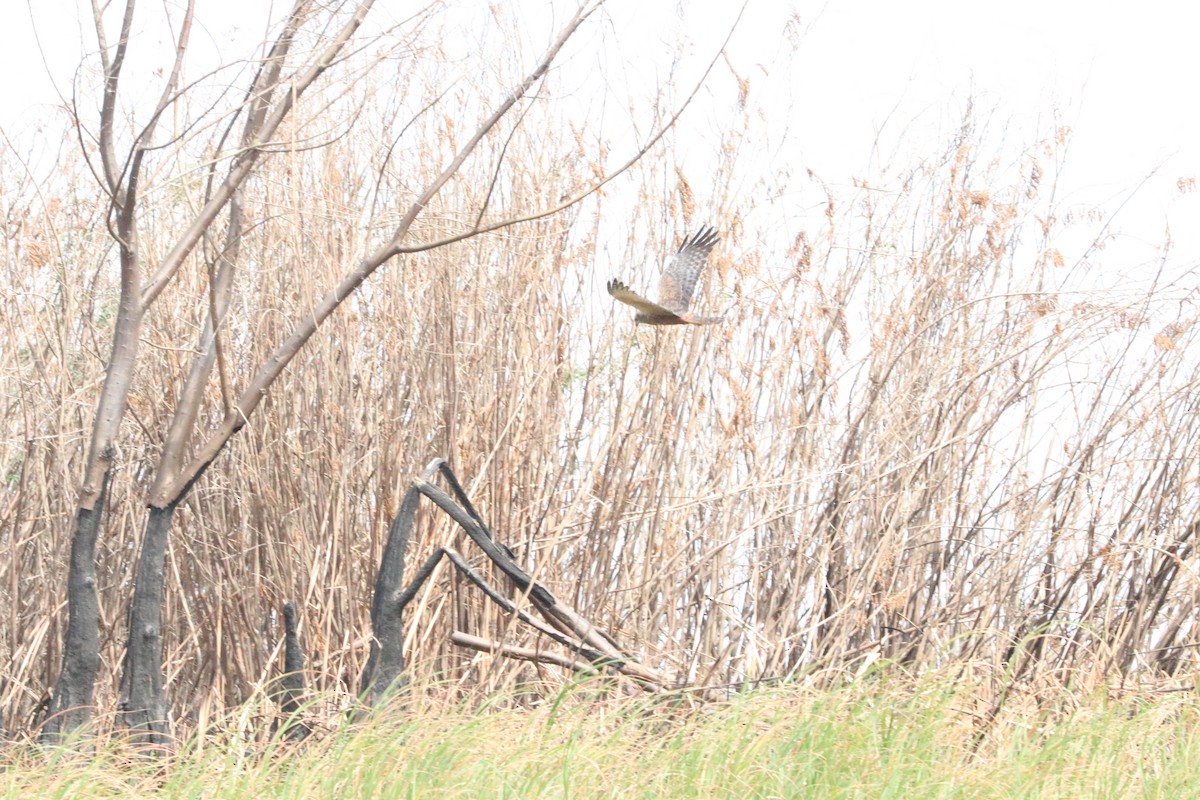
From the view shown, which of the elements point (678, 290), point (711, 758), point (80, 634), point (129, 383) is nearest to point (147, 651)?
point (80, 634)

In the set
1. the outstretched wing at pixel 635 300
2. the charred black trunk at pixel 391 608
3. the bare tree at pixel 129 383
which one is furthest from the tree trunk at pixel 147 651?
the outstretched wing at pixel 635 300

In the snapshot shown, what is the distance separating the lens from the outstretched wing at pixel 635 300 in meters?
2.29

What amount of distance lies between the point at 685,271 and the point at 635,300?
44 cm

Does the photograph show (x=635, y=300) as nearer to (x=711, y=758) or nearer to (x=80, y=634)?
(x=711, y=758)

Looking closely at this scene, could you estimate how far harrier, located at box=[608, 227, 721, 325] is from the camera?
2.39 metres

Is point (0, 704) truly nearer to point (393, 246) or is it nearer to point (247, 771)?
point (247, 771)

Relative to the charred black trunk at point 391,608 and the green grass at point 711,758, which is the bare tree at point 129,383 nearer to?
the green grass at point 711,758

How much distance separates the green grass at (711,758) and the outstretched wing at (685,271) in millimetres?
856

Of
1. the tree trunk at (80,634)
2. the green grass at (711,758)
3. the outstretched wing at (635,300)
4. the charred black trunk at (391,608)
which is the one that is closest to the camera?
the green grass at (711,758)

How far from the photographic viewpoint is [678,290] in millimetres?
2678

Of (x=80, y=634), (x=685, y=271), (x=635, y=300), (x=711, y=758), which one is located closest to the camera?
(x=711, y=758)

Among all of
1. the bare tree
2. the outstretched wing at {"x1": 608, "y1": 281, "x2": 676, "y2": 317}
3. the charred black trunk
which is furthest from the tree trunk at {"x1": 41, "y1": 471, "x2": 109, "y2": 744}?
the outstretched wing at {"x1": 608, "y1": 281, "x2": 676, "y2": 317}

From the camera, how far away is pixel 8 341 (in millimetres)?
3621

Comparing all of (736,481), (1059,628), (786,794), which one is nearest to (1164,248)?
(1059,628)
